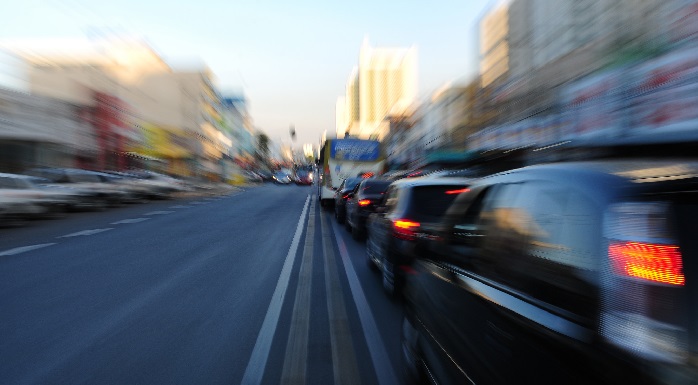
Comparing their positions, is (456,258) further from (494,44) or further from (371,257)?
(494,44)

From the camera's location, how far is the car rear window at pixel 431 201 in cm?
639

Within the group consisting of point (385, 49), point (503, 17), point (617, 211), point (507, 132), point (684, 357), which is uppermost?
point (385, 49)

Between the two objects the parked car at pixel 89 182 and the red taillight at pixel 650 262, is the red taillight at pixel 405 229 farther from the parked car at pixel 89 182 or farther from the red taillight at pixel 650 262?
the parked car at pixel 89 182

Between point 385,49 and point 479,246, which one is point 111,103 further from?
point 385,49

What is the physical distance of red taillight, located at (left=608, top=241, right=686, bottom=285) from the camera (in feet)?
4.77

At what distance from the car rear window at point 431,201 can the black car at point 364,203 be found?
4505mm

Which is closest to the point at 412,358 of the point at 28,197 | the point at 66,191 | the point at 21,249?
the point at 21,249

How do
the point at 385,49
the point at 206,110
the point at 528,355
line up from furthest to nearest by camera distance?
the point at 385,49, the point at 206,110, the point at 528,355

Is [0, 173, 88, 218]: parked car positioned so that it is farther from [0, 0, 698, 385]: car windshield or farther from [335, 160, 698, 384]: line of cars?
[335, 160, 698, 384]: line of cars

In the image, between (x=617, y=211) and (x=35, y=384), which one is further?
(x=35, y=384)

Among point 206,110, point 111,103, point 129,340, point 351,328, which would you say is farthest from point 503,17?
point 206,110

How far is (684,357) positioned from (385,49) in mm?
111264

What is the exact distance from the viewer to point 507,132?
1433cm

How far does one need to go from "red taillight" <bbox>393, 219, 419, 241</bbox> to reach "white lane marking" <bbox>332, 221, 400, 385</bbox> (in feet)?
2.81
